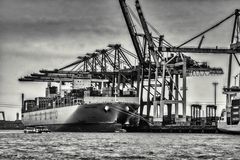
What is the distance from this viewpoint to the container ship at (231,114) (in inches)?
4171

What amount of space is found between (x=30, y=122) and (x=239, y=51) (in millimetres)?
79295

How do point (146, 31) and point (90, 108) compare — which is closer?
point (90, 108)

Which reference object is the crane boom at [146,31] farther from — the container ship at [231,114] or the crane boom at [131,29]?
the container ship at [231,114]

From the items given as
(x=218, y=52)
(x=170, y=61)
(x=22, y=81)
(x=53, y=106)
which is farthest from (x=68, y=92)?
(x=218, y=52)

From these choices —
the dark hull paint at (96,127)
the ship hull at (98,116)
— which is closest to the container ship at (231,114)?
the ship hull at (98,116)

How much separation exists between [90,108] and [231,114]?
→ 32398mm

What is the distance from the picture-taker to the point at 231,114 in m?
107

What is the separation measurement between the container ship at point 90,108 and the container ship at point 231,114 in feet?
81.4

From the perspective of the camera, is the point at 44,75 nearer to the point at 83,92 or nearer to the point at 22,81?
the point at 22,81

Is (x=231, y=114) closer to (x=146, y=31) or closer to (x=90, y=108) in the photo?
(x=146, y=31)

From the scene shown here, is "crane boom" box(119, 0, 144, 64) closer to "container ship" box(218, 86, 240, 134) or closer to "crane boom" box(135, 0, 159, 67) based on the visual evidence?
"crane boom" box(135, 0, 159, 67)

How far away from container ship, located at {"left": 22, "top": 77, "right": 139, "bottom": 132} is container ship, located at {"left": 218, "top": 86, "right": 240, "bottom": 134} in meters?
24.8

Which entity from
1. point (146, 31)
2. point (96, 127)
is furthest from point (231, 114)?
point (96, 127)

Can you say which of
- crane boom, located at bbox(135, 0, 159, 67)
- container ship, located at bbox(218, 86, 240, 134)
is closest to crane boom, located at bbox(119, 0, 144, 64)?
crane boom, located at bbox(135, 0, 159, 67)
